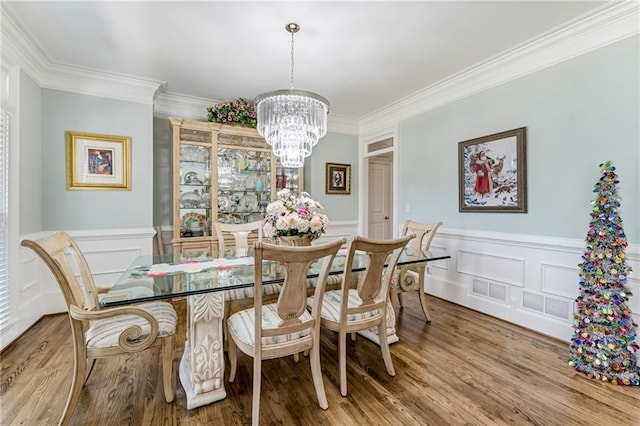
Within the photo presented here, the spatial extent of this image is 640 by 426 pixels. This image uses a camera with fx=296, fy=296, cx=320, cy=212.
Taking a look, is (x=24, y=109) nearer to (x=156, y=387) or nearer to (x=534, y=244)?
(x=156, y=387)

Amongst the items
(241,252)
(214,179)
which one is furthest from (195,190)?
(241,252)

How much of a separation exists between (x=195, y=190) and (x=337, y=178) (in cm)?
226

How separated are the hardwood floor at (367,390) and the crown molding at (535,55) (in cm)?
251

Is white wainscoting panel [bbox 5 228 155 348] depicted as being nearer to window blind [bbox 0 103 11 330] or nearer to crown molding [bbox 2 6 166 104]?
window blind [bbox 0 103 11 330]

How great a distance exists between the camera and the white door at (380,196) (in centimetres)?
596

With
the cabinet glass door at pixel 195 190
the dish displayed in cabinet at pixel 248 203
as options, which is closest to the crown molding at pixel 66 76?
the cabinet glass door at pixel 195 190

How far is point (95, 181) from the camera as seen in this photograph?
3295mm

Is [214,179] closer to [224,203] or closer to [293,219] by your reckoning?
[224,203]

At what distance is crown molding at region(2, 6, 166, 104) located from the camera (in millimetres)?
2460

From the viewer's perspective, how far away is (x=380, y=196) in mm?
6121

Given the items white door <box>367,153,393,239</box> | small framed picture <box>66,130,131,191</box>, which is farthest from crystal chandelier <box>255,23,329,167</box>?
white door <box>367,153,393,239</box>

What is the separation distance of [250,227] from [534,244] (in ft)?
9.17

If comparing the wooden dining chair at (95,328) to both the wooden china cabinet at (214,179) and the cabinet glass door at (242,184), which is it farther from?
the cabinet glass door at (242,184)

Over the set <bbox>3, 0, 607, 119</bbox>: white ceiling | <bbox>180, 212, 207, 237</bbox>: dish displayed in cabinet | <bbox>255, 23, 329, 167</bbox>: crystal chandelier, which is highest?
<bbox>3, 0, 607, 119</bbox>: white ceiling
